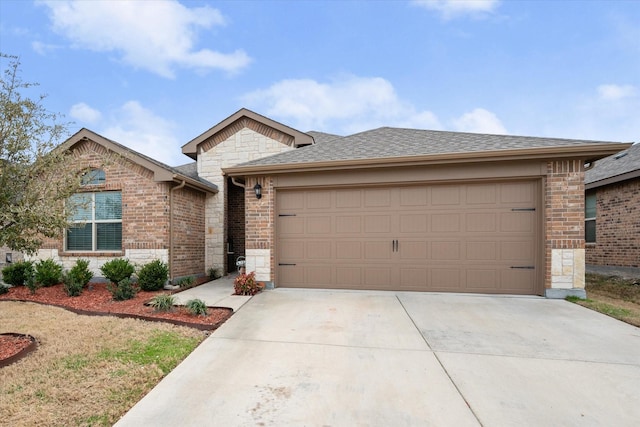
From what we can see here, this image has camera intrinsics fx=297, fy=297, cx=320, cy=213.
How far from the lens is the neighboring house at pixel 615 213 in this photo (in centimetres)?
916

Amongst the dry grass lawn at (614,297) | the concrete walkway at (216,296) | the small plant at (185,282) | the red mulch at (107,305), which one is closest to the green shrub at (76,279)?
the red mulch at (107,305)

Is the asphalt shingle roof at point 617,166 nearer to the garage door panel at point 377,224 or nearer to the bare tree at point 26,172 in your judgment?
the garage door panel at point 377,224

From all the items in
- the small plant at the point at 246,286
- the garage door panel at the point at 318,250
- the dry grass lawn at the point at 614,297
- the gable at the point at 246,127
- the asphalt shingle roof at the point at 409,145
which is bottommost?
the dry grass lawn at the point at 614,297

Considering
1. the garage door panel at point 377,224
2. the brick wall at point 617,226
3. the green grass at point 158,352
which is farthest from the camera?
the brick wall at point 617,226

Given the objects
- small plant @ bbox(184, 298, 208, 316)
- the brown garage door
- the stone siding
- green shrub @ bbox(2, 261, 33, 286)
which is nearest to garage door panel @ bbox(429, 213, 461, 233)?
the brown garage door

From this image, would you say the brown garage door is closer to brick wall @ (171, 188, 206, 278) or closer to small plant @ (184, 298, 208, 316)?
small plant @ (184, 298, 208, 316)

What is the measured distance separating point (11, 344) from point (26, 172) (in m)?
2.32

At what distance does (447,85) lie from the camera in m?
14.1

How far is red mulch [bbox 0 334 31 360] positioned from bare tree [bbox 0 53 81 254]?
125 cm

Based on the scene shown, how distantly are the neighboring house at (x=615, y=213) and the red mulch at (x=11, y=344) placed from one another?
14.4 metres

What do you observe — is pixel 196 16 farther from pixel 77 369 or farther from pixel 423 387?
pixel 423 387

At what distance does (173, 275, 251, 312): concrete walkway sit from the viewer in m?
5.81

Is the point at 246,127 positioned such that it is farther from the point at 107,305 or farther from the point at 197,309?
the point at 197,309

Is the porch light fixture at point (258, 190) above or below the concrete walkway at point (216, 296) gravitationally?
above
